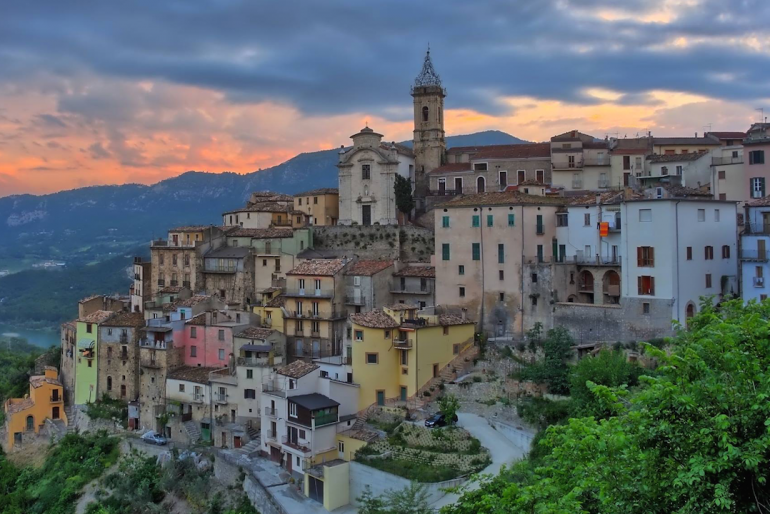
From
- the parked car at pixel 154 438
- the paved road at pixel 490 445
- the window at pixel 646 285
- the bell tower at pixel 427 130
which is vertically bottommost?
the parked car at pixel 154 438

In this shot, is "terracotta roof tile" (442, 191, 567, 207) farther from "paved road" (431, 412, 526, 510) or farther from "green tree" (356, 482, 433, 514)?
"green tree" (356, 482, 433, 514)

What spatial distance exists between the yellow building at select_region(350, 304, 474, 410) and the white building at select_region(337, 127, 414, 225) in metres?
18.5

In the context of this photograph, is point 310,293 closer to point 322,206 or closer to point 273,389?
point 273,389

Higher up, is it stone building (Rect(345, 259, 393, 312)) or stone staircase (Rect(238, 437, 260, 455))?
stone building (Rect(345, 259, 393, 312))

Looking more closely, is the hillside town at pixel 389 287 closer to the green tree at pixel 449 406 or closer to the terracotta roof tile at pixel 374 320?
the terracotta roof tile at pixel 374 320

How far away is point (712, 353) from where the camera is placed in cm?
1234

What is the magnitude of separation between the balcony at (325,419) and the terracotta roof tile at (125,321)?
725 inches

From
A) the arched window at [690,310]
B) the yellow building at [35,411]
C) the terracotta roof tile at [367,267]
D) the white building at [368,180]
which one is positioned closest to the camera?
the arched window at [690,310]

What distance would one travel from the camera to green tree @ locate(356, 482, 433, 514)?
2877cm

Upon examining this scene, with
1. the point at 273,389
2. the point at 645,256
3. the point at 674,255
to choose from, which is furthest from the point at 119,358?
the point at 674,255

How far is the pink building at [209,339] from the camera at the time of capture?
150ft

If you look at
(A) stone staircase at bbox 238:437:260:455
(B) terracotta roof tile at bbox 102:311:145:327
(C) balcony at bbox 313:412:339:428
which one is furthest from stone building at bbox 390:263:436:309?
(B) terracotta roof tile at bbox 102:311:145:327

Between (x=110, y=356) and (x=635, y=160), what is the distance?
39.2m

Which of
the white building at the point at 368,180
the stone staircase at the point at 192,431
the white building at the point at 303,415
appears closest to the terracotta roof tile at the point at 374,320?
the white building at the point at 303,415
